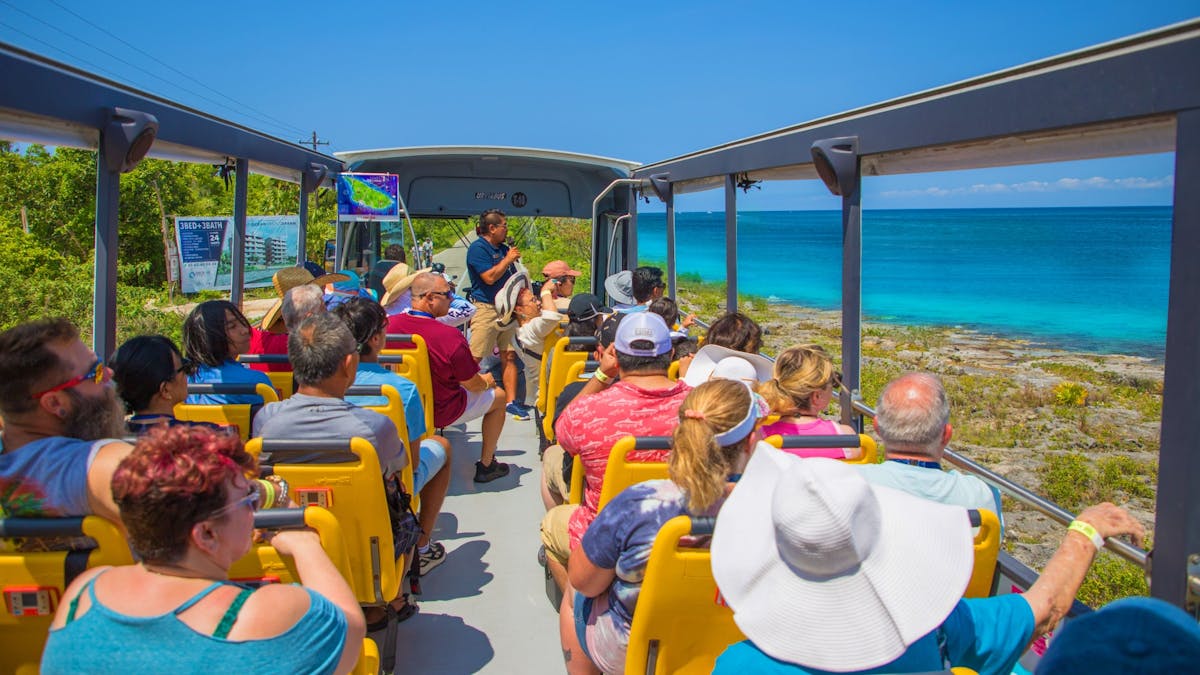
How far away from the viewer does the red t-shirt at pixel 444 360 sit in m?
4.68

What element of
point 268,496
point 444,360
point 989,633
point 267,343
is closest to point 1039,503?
point 989,633

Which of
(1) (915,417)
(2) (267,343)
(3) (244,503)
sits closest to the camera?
(3) (244,503)

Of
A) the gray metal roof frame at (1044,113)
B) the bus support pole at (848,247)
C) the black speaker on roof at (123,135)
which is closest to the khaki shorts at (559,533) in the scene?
the bus support pole at (848,247)

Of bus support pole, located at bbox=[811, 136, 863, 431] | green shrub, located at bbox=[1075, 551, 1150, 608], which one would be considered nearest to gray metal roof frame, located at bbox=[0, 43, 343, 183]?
bus support pole, located at bbox=[811, 136, 863, 431]

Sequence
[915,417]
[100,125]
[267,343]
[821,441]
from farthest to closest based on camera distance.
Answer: [267,343] < [100,125] < [821,441] < [915,417]

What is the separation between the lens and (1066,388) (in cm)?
1469

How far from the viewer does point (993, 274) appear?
40156mm

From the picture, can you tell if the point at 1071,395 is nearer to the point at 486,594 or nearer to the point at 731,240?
the point at 731,240

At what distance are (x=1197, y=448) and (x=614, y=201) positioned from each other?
7.36 meters

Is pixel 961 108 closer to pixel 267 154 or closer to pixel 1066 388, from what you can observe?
pixel 267 154

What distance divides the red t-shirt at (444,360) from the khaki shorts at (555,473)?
911mm

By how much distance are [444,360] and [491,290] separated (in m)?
2.48

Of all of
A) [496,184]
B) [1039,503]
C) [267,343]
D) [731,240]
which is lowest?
[1039,503]

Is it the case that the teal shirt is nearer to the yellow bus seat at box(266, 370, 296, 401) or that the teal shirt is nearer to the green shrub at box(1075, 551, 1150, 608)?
the yellow bus seat at box(266, 370, 296, 401)
